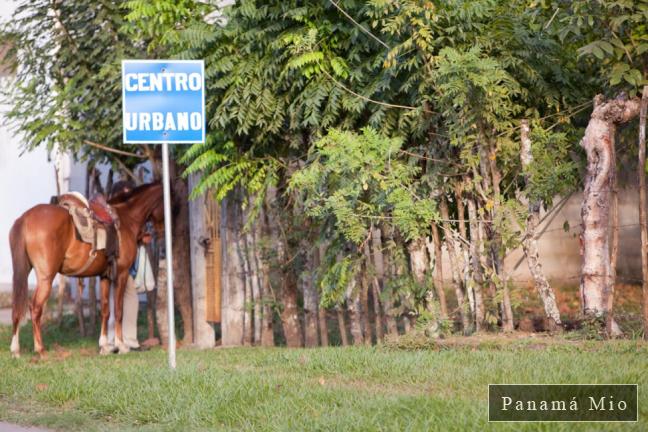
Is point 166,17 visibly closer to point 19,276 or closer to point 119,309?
point 19,276

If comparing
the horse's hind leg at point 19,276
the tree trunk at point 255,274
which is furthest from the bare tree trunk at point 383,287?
the horse's hind leg at point 19,276

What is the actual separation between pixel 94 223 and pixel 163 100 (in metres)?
3.44

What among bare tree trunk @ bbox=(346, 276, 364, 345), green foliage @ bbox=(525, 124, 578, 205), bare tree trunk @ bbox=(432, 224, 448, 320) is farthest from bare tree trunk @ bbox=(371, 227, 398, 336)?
green foliage @ bbox=(525, 124, 578, 205)

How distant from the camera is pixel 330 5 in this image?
9641 millimetres

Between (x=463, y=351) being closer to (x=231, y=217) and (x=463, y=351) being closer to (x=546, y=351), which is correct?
(x=546, y=351)

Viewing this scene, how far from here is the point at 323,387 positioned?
709 cm

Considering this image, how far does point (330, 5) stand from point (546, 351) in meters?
3.91

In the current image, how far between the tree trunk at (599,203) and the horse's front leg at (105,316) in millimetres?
5822

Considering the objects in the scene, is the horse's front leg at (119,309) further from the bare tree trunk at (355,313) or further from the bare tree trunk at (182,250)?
the bare tree trunk at (355,313)

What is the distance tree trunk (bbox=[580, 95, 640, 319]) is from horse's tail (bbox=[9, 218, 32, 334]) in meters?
5.94

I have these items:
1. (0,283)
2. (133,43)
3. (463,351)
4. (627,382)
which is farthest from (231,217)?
(0,283)

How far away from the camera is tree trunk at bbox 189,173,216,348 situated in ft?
40.1

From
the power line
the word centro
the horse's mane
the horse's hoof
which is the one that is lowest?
the horse's hoof

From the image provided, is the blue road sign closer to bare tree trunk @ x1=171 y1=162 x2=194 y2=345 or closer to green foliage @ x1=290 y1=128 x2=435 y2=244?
green foliage @ x1=290 y1=128 x2=435 y2=244
